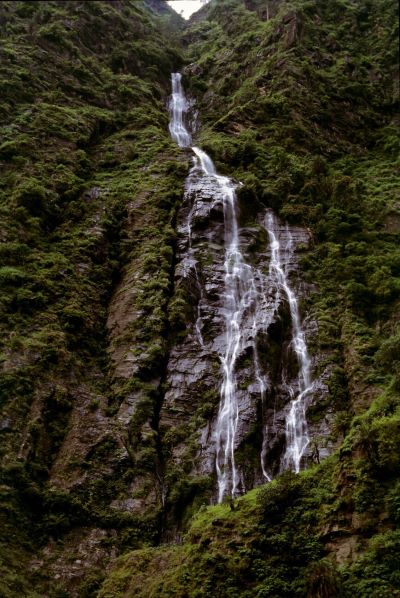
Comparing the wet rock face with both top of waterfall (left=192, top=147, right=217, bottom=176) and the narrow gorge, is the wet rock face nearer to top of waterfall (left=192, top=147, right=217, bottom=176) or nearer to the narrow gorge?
the narrow gorge

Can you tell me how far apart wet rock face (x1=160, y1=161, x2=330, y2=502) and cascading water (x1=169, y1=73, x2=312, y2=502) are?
72 millimetres

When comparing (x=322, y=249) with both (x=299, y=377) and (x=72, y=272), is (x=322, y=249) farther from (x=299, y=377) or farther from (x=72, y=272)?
(x=72, y=272)

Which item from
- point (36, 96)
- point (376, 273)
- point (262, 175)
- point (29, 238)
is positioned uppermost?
point (36, 96)

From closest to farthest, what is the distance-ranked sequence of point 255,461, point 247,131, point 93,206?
1. point 255,461
2. point 93,206
3. point 247,131

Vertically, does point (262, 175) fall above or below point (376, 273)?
above

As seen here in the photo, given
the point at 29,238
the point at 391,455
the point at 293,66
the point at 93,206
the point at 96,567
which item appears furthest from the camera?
the point at 293,66

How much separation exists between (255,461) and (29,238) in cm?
1372

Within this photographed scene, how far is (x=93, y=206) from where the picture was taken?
26078 mm

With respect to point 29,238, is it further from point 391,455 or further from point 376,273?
point 391,455

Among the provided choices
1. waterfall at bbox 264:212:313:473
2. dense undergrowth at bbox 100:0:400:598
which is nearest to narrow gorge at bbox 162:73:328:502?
waterfall at bbox 264:212:313:473

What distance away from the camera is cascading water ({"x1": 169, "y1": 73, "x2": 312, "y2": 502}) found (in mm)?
17109

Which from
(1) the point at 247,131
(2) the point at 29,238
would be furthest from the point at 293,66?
(2) the point at 29,238

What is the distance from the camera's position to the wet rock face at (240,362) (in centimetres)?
1719

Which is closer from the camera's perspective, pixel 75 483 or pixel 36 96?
pixel 75 483
